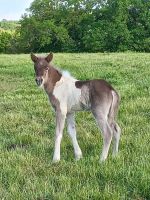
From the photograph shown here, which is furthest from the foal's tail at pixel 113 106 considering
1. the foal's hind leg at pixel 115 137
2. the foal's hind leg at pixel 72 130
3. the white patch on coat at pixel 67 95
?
the foal's hind leg at pixel 72 130

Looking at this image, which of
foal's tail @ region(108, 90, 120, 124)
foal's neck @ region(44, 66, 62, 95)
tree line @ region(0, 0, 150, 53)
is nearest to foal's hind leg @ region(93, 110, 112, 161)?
foal's tail @ region(108, 90, 120, 124)

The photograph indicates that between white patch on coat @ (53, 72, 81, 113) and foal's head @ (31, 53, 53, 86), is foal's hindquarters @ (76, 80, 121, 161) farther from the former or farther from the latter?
foal's head @ (31, 53, 53, 86)

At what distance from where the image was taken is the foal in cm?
789

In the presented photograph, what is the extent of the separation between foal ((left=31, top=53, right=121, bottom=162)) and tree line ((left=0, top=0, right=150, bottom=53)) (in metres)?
64.6

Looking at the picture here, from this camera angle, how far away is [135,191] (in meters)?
6.32

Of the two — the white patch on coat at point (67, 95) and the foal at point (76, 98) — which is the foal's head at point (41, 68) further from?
the white patch on coat at point (67, 95)

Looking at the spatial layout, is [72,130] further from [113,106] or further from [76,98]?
[113,106]

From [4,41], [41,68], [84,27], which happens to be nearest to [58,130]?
[41,68]

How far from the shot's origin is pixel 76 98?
8102 mm

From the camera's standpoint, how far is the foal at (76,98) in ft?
25.9

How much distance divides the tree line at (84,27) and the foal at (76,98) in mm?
64607

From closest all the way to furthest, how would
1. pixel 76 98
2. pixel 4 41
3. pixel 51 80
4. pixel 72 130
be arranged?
pixel 76 98
pixel 51 80
pixel 72 130
pixel 4 41

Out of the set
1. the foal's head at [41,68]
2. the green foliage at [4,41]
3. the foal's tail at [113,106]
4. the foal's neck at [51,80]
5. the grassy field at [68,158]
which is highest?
the foal's head at [41,68]

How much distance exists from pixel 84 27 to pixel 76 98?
231 ft
